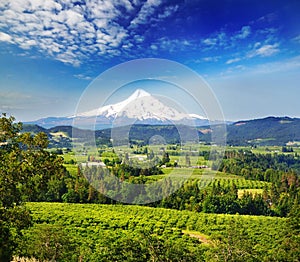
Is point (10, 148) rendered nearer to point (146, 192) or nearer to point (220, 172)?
point (146, 192)

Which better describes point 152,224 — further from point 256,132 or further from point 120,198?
point 256,132

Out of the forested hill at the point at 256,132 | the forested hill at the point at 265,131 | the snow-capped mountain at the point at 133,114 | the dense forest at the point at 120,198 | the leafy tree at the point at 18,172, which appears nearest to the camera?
the leafy tree at the point at 18,172

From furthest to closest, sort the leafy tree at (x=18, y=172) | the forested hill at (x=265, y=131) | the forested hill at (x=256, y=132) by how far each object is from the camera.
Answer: the forested hill at (x=265, y=131) < the forested hill at (x=256, y=132) < the leafy tree at (x=18, y=172)

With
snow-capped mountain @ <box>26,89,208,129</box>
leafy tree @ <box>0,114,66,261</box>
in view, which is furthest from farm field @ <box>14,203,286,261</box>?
leafy tree @ <box>0,114,66,261</box>

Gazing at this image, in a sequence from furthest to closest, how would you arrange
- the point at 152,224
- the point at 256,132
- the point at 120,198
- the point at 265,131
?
the point at 256,132, the point at 265,131, the point at 120,198, the point at 152,224

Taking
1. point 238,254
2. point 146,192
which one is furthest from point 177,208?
point 238,254

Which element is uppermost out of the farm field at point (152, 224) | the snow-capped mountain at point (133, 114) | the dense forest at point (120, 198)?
the snow-capped mountain at point (133, 114)

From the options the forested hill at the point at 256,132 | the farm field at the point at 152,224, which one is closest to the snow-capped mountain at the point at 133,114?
the farm field at the point at 152,224

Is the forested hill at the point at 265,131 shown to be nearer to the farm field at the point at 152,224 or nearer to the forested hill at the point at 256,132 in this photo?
the forested hill at the point at 256,132

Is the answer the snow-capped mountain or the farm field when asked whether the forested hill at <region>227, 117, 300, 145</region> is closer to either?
the farm field

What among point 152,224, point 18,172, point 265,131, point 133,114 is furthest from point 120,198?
point 265,131

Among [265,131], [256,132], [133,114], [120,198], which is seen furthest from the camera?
[256,132]
